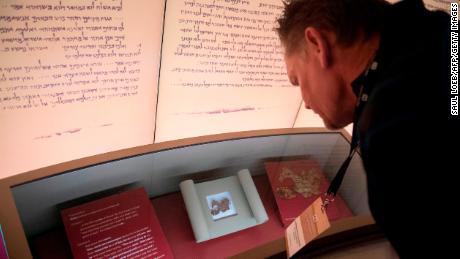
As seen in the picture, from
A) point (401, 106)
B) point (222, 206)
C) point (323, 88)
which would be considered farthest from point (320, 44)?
point (222, 206)

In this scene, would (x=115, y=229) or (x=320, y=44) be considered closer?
(x=320, y=44)

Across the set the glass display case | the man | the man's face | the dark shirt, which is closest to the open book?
the glass display case

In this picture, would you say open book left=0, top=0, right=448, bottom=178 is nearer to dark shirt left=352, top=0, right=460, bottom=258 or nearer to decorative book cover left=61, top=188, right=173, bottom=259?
decorative book cover left=61, top=188, right=173, bottom=259

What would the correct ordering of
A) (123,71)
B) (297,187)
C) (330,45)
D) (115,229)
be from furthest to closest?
(123,71) < (297,187) < (115,229) < (330,45)

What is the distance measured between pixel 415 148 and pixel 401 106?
0.08 meters

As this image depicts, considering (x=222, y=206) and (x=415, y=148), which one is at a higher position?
(x=415, y=148)

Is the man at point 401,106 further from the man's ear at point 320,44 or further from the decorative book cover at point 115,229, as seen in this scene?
the decorative book cover at point 115,229

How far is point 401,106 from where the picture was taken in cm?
60

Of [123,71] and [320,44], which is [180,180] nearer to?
[320,44]

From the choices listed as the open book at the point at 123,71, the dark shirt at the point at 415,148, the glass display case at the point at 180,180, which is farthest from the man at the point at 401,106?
the open book at the point at 123,71

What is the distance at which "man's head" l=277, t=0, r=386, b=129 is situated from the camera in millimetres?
803

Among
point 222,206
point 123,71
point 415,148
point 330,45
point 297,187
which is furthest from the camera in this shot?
point 123,71

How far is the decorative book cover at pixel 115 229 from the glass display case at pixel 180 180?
4 centimetres

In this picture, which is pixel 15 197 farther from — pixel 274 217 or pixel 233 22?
pixel 233 22
